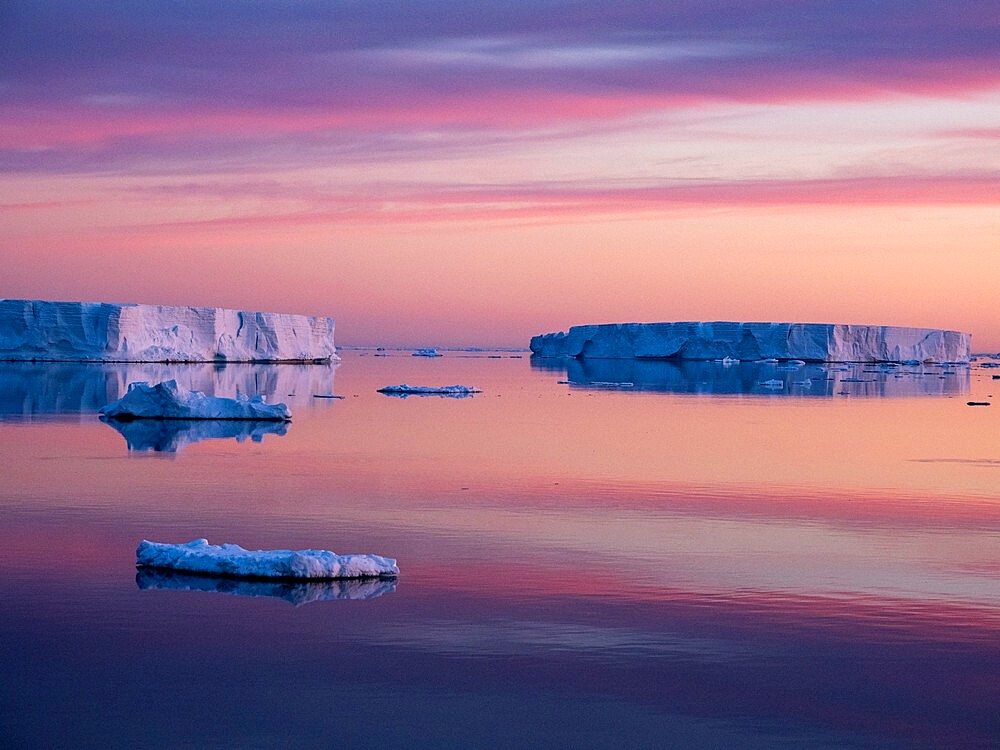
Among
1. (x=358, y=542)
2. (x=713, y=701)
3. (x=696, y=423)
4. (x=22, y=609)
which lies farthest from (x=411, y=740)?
(x=696, y=423)

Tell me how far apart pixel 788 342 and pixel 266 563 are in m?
56.3

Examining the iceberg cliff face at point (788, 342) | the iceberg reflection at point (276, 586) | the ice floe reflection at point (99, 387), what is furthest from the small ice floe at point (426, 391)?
the iceberg cliff face at point (788, 342)

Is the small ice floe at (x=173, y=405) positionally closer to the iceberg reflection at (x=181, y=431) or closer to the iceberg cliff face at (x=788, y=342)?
the iceberg reflection at (x=181, y=431)

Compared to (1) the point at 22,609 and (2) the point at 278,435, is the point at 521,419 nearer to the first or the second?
(2) the point at 278,435

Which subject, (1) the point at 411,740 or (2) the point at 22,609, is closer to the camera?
(1) the point at 411,740

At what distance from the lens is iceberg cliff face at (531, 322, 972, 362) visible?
→ 60.9 meters

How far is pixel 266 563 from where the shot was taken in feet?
23.0

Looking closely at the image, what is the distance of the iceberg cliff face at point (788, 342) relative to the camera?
60938mm

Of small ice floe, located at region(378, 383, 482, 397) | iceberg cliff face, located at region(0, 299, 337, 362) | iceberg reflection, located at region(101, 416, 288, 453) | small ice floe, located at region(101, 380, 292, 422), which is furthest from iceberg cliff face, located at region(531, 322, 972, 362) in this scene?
iceberg reflection, located at region(101, 416, 288, 453)

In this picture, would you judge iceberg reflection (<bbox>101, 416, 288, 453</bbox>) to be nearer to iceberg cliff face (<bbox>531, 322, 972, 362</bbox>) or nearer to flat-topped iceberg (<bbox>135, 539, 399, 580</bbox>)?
flat-topped iceberg (<bbox>135, 539, 399, 580</bbox>)

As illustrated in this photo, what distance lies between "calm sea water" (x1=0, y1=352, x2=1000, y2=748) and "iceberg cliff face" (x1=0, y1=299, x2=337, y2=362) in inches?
1308

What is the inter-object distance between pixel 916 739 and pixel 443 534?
4.57 m

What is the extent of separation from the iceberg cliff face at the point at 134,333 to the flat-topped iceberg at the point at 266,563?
40.7 meters

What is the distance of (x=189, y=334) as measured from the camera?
4959cm
